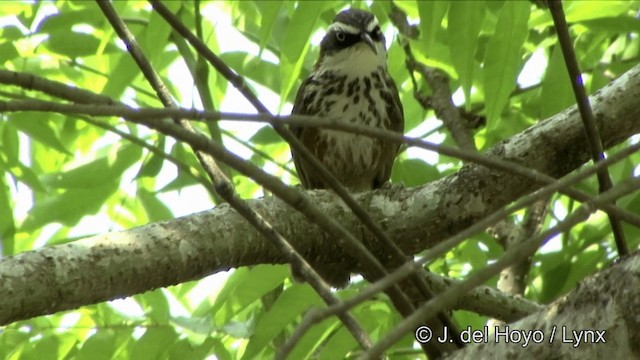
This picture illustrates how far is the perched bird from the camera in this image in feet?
14.9

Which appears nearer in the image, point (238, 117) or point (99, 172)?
point (238, 117)

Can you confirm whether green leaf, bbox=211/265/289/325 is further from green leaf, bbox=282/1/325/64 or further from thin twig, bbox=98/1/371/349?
thin twig, bbox=98/1/371/349

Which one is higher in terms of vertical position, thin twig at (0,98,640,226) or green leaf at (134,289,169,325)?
green leaf at (134,289,169,325)

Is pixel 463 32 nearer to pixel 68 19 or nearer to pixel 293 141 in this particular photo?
pixel 293 141

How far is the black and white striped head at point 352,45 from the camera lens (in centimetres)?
450

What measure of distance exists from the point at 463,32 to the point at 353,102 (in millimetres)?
1592

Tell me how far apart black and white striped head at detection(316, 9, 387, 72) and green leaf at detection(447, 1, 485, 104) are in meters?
1.32

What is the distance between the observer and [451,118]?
13.3ft

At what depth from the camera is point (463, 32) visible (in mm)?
3092

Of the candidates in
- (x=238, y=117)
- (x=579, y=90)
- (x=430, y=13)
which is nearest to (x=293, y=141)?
(x=238, y=117)

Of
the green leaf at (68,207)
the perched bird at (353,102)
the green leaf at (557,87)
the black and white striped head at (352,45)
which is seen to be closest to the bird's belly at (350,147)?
the perched bird at (353,102)

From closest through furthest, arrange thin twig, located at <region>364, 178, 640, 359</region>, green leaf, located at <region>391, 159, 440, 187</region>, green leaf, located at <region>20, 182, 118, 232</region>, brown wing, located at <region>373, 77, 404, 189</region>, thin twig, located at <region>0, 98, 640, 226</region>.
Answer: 1. thin twig, located at <region>364, 178, 640, 359</region>
2. thin twig, located at <region>0, 98, 640, 226</region>
3. green leaf, located at <region>20, 182, 118, 232</region>
4. green leaf, located at <region>391, 159, 440, 187</region>
5. brown wing, located at <region>373, 77, 404, 189</region>

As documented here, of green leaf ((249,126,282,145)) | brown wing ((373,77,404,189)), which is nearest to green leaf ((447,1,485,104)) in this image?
green leaf ((249,126,282,145))

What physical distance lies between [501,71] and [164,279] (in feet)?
4.13
